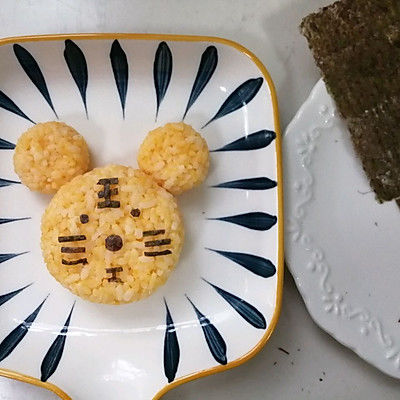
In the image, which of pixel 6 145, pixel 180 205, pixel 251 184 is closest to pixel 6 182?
pixel 6 145

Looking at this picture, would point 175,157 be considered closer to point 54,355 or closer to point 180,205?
point 180,205

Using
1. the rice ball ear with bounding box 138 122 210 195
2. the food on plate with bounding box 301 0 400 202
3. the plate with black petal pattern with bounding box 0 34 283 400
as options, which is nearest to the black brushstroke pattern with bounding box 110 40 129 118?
the plate with black petal pattern with bounding box 0 34 283 400

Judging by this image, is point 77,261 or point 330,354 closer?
point 77,261

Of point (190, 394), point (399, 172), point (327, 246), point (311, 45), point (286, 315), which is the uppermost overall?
point (311, 45)

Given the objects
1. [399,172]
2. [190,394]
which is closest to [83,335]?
[190,394]

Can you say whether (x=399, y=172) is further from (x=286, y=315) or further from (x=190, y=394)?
(x=190, y=394)

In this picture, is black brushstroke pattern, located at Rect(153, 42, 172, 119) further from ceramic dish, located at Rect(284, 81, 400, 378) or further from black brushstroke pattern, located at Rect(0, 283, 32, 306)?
black brushstroke pattern, located at Rect(0, 283, 32, 306)

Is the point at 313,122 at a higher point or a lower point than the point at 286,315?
higher
